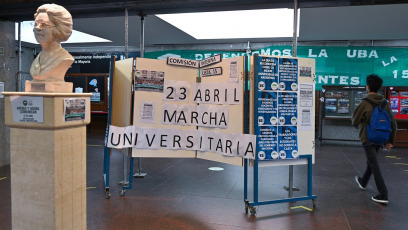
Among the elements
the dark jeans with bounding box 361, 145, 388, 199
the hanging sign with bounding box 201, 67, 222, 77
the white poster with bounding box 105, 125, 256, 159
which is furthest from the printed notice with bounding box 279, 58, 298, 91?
the dark jeans with bounding box 361, 145, 388, 199

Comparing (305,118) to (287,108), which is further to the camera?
(305,118)

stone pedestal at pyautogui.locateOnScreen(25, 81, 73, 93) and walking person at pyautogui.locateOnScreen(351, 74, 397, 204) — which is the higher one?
stone pedestal at pyautogui.locateOnScreen(25, 81, 73, 93)

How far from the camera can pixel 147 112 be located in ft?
14.0

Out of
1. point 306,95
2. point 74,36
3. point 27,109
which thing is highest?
point 74,36

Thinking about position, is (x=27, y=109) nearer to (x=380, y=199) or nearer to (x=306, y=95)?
(x=306, y=95)

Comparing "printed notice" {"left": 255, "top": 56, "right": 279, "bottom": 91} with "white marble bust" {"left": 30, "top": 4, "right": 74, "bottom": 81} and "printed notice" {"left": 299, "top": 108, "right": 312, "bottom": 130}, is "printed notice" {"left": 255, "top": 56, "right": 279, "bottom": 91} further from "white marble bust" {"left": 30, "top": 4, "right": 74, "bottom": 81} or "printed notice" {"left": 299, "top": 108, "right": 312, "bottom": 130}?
"white marble bust" {"left": 30, "top": 4, "right": 74, "bottom": 81}

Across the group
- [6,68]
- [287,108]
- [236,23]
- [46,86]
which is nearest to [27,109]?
[46,86]

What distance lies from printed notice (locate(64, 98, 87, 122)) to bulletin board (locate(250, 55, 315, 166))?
192cm

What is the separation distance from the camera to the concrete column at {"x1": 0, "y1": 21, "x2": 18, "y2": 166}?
611cm

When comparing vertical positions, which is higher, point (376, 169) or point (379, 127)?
point (379, 127)

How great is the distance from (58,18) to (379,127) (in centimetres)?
398

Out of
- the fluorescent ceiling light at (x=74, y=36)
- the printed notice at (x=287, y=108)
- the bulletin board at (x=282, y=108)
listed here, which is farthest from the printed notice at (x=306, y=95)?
the fluorescent ceiling light at (x=74, y=36)

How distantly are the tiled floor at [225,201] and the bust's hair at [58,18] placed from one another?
1.96 metres

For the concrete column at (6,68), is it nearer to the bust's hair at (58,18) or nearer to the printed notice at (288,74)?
the bust's hair at (58,18)
